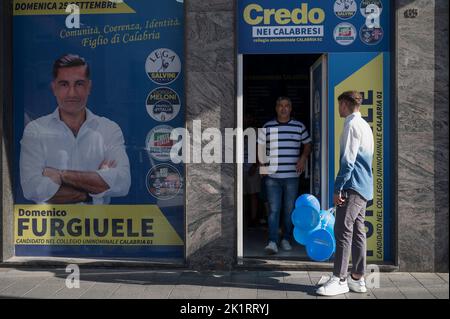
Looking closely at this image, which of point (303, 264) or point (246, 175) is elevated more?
point (246, 175)

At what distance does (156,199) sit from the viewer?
7.32 metres

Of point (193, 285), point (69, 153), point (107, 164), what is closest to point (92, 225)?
point (107, 164)

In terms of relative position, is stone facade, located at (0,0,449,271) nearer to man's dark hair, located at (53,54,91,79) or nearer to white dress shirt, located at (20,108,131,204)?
white dress shirt, located at (20,108,131,204)

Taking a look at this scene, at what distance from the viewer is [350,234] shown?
19.5 feet

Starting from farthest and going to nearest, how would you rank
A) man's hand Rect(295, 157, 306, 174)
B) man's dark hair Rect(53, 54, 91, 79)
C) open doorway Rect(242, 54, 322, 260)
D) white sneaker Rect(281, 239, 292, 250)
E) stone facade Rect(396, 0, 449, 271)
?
open doorway Rect(242, 54, 322, 260) → white sneaker Rect(281, 239, 292, 250) → man's hand Rect(295, 157, 306, 174) → man's dark hair Rect(53, 54, 91, 79) → stone facade Rect(396, 0, 449, 271)

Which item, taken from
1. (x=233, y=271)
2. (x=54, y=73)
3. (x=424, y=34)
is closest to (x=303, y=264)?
(x=233, y=271)

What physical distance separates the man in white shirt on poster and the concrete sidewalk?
0.96 m

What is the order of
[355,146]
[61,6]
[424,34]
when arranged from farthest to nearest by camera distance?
[61,6], [424,34], [355,146]

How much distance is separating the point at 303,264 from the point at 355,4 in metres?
3.09

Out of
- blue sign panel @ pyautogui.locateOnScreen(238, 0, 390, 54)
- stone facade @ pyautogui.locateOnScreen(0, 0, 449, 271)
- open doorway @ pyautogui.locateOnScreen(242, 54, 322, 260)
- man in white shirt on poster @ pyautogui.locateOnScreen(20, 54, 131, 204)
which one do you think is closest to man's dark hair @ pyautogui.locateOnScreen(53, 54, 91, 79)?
man in white shirt on poster @ pyautogui.locateOnScreen(20, 54, 131, 204)

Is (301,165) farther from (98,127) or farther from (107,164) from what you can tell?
(98,127)

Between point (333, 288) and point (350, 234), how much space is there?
56 cm

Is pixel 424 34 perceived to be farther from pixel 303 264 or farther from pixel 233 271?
pixel 233 271

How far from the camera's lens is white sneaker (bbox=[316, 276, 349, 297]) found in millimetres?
5930
